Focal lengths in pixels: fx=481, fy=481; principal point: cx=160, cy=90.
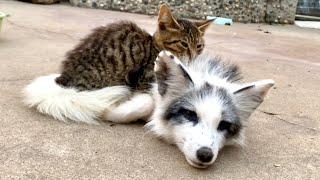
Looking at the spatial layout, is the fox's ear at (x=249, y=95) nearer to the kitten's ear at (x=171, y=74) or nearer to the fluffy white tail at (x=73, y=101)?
the kitten's ear at (x=171, y=74)

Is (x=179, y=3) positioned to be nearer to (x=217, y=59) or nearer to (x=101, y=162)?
(x=217, y=59)

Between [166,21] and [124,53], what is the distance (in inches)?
13.6

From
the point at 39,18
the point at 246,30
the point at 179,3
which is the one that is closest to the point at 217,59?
the point at 39,18

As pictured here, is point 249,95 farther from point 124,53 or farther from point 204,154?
point 124,53

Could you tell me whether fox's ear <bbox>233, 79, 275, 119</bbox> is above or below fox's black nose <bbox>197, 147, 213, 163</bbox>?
above

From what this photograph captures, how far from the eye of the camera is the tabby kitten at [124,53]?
2830 millimetres

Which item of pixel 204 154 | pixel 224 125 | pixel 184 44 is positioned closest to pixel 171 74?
pixel 224 125

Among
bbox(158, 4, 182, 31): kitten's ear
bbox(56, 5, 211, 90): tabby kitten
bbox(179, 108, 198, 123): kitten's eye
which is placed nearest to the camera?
bbox(179, 108, 198, 123): kitten's eye

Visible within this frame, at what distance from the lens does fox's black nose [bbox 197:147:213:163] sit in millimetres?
2102

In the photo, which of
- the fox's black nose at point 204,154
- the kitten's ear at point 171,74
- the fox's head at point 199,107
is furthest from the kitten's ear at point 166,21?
the fox's black nose at point 204,154

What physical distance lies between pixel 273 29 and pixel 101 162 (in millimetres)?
7037

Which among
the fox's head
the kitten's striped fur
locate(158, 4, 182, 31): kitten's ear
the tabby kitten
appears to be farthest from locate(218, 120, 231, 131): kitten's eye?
locate(158, 4, 182, 31): kitten's ear

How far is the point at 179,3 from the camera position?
8680 mm

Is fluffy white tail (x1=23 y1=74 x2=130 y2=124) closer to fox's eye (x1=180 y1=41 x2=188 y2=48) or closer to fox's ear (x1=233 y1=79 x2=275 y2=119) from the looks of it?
fox's eye (x1=180 y1=41 x2=188 y2=48)
